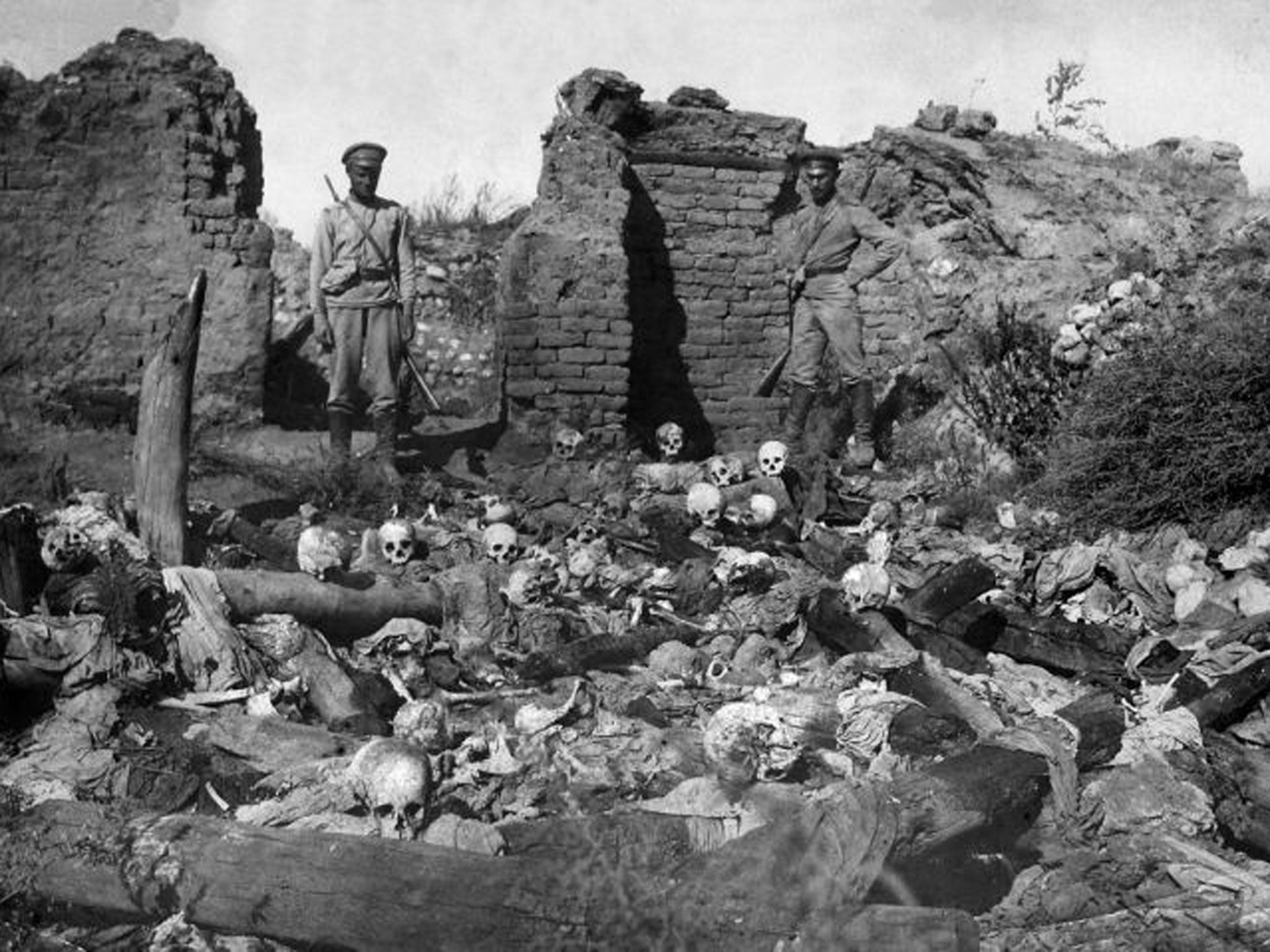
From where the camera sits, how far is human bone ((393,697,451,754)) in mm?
4668

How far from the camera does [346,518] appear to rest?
25.8 feet

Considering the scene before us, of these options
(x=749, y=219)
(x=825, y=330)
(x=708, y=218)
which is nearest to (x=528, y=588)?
(x=825, y=330)

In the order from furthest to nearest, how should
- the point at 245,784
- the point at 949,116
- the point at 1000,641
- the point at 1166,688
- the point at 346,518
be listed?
the point at 949,116
the point at 346,518
the point at 1000,641
the point at 1166,688
the point at 245,784

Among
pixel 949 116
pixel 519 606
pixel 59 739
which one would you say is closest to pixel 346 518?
pixel 519 606

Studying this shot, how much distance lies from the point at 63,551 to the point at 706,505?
3.63 meters

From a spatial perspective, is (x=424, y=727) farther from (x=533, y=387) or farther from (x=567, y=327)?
(x=567, y=327)

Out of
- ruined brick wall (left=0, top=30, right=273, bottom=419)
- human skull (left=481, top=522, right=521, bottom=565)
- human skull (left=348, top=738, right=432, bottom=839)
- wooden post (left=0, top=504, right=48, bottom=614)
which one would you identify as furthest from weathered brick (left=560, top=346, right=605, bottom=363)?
human skull (left=348, top=738, right=432, bottom=839)

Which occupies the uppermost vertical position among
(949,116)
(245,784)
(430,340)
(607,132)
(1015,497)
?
(949,116)

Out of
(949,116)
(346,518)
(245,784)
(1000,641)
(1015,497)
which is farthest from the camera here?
(949,116)

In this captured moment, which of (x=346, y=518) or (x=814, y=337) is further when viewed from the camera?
(x=814, y=337)

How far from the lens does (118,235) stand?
9.34 metres

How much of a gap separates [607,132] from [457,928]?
772cm

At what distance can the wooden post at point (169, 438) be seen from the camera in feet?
21.2

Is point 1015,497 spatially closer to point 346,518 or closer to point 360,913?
point 346,518
